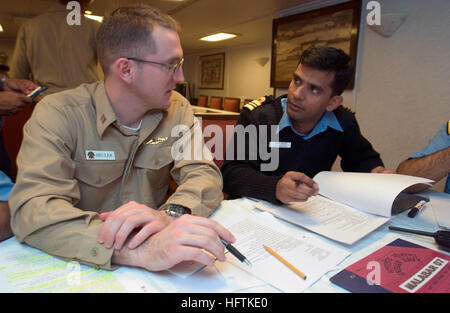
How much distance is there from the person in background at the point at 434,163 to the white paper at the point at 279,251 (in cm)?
65

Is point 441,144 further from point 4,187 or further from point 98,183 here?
point 4,187

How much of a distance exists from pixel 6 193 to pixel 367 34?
2.94 meters

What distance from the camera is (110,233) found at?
0.56 metres

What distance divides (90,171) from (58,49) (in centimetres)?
127

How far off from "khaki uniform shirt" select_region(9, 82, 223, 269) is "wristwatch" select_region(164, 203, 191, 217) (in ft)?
0.04

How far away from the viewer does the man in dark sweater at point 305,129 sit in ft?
4.26

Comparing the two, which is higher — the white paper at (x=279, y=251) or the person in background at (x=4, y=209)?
the person in background at (x=4, y=209)

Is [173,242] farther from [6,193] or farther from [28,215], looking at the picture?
[6,193]

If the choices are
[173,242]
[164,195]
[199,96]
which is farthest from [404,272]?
[199,96]

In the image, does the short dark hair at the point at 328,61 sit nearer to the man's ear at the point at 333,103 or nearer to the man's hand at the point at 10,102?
the man's ear at the point at 333,103

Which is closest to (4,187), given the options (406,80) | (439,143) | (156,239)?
(156,239)

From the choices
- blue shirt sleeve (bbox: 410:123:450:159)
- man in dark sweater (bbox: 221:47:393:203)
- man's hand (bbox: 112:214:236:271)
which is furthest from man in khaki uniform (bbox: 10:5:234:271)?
blue shirt sleeve (bbox: 410:123:450:159)

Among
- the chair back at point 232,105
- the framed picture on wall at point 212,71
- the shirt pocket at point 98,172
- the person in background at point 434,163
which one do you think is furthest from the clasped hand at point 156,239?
the framed picture on wall at point 212,71
